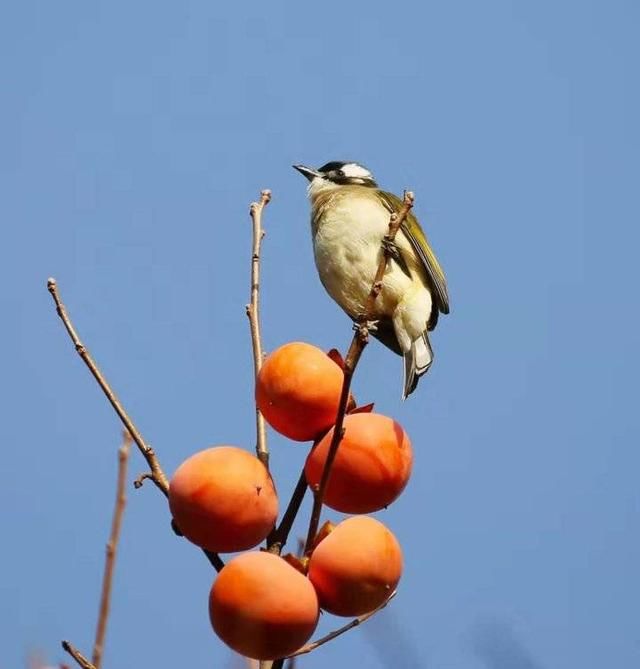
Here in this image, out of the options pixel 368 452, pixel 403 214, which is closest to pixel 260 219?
pixel 403 214

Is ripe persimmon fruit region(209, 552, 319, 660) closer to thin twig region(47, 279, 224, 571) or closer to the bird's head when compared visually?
thin twig region(47, 279, 224, 571)

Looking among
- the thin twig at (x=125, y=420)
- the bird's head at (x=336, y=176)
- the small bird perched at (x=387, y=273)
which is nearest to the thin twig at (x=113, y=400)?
the thin twig at (x=125, y=420)

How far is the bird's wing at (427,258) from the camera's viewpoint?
181 inches

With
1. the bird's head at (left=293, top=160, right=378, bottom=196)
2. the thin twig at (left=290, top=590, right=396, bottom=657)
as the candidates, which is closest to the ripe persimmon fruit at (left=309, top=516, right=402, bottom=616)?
the thin twig at (left=290, top=590, right=396, bottom=657)

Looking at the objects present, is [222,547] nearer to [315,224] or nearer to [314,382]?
[314,382]

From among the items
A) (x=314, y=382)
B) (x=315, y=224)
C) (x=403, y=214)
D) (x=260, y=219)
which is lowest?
(x=314, y=382)

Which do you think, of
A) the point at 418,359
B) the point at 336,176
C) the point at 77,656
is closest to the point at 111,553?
the point at 77,656

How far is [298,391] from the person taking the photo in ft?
8.00

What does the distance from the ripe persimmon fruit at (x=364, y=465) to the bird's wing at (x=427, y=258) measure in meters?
2.22

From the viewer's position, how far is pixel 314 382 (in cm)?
245

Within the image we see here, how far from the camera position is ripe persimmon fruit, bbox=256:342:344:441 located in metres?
2.45

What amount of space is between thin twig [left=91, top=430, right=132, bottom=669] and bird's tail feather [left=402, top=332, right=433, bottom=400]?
2.64 m

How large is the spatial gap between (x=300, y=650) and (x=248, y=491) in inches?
12.9

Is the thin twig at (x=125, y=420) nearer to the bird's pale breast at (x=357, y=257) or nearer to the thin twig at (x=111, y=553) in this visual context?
the thin twig at (x=111, y=553)
